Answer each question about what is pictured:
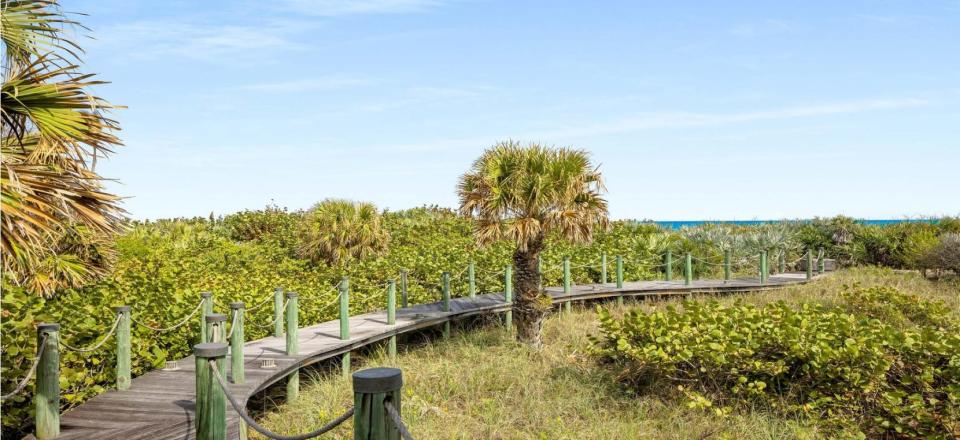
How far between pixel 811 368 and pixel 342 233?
14034 millimetres

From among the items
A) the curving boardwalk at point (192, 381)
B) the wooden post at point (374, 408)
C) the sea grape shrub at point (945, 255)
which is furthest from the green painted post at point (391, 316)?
the sea grape shrub at point (945, 255)

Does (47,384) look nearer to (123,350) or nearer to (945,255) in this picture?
(123,350)

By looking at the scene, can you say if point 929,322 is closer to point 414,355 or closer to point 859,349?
point 859,349

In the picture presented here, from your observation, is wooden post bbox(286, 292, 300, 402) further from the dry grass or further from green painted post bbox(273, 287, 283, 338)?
green painted post bbox(273, 287, 283, 338)

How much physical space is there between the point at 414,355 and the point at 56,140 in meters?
6.69

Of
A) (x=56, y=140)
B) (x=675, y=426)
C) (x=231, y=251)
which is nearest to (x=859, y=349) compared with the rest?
(x=675, y=426)

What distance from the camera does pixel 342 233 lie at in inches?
800

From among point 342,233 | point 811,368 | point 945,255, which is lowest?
point 811,368

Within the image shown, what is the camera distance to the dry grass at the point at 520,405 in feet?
26.9

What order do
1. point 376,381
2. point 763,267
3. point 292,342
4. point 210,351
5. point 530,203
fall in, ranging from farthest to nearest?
point 763,267
point 530,203
point 292,342
point 210,351
point 376,381

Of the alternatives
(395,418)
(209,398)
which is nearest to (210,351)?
(209,398)

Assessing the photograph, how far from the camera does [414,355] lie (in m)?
12.4

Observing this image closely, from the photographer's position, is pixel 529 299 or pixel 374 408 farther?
pixel 529 299

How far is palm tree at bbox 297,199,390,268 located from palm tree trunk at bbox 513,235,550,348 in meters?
8.42
